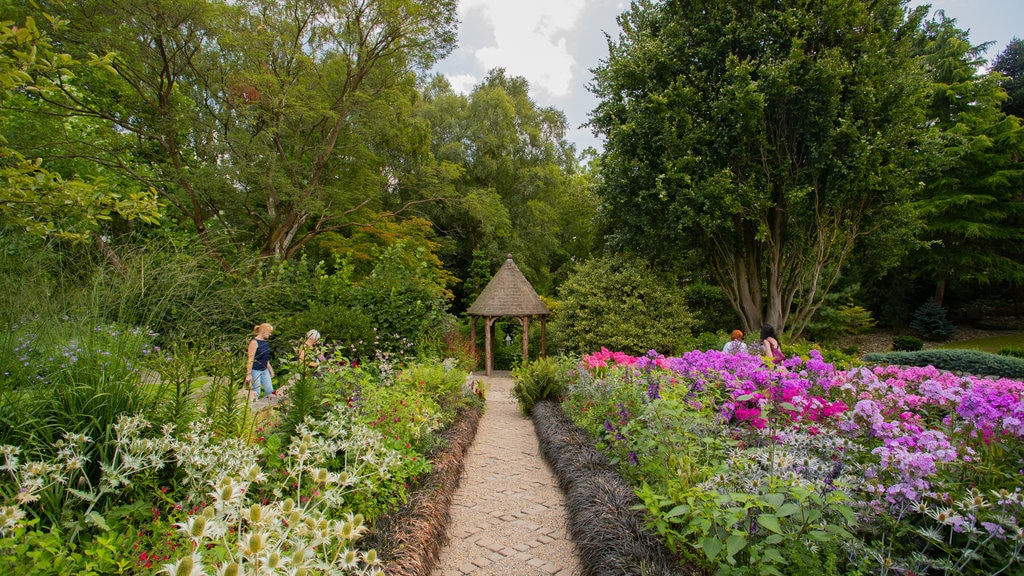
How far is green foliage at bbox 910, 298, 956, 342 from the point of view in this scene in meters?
17.8

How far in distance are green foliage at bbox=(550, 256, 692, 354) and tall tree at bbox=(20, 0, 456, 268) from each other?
23.0 feet

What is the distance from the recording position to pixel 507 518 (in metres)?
3.87

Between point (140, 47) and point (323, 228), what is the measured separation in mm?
5908

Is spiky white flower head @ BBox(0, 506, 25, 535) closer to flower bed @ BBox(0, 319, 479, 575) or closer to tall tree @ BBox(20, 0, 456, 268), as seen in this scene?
flower bed @ BBox(0, 319, 479, 575)

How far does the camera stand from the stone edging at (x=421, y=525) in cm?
266

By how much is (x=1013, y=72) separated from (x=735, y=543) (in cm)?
2925

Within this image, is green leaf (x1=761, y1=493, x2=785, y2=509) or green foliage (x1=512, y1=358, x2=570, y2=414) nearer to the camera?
green leaf (x1=761, y1=493, x2=785, y2=509)

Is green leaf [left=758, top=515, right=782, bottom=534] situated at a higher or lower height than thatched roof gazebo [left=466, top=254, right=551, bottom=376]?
lower

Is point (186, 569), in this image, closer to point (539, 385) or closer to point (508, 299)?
point (539, 385)

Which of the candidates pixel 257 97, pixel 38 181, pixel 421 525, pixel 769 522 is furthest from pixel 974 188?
pixel 38 181

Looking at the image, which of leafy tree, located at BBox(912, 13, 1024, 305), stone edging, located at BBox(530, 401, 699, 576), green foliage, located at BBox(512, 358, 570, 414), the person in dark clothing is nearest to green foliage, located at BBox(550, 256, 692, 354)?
green foliage, located at BBox(512, 358, 570, 414)

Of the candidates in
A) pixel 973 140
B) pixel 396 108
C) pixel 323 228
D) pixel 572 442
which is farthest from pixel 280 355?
pixel 973 140

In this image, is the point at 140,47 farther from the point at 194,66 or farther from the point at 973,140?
the point at 973,140

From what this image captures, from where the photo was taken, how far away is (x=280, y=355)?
850 cm
